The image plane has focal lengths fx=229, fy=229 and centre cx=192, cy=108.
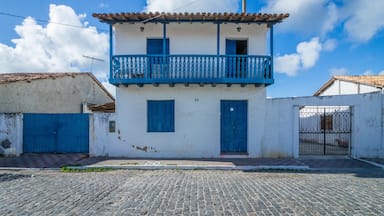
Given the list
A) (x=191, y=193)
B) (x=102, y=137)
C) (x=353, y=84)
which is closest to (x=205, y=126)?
(x=102, y=137)

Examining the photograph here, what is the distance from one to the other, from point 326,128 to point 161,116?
11.2m

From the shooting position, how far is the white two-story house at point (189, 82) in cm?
977

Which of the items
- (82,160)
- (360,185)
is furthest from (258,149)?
(82,160)

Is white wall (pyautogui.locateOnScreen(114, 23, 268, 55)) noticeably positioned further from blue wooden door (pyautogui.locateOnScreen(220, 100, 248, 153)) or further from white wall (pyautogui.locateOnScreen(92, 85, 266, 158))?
blue wooden door (pyautogui.locateOnScreen(220, 100, 248, 153))

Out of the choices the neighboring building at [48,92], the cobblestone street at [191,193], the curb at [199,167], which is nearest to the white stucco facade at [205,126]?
the curb at [199,167]

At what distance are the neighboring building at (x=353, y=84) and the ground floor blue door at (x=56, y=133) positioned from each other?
1548cm

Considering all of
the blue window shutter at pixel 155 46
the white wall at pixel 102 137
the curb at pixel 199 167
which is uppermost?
the blue window shutter at pixel 155 46

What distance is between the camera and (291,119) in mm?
10172

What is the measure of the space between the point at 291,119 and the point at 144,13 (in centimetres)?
785

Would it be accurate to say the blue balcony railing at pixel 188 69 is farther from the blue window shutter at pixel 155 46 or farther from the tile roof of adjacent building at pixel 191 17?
the tile roof of adjacent building at pixel 191 17

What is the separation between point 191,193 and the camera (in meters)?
5.48

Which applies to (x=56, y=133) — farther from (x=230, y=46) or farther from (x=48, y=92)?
(x=230, y=46)

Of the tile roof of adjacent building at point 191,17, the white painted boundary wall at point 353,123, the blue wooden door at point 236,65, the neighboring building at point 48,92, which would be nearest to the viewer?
the tile roof of adjacent building at point 191,17

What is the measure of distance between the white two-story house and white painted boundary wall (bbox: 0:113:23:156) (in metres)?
4.16
